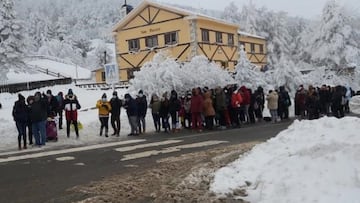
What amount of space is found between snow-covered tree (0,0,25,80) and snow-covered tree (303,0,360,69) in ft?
105

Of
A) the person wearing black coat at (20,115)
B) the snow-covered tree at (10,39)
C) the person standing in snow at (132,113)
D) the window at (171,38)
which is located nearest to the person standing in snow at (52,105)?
the person wearing black coat at (20,115)

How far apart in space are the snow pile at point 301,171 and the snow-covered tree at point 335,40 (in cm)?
4387

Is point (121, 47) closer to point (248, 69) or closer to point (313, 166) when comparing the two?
point (248, 69)

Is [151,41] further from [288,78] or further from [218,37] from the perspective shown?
[288,78]

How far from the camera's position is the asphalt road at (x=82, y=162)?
8.27 m

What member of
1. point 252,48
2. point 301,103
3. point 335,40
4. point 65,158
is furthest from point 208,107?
point 335,40

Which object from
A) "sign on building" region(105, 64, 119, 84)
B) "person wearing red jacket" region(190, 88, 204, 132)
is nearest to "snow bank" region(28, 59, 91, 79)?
"sign on building" region(105, 64, 119, 84)

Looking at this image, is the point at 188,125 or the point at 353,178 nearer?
the point at 353,178

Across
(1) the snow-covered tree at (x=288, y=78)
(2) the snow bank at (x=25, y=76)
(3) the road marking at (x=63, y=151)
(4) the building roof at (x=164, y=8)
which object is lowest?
(3) the road marking at (x=63, y=151)

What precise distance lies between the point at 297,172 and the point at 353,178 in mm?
874

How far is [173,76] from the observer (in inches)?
933

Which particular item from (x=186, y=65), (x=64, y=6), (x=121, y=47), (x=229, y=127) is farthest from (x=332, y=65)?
(x=64, y=6)

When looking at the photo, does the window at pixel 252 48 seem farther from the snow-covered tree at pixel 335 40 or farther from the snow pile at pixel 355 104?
the snow pile at pixel 355 104

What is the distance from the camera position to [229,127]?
19719 mm
